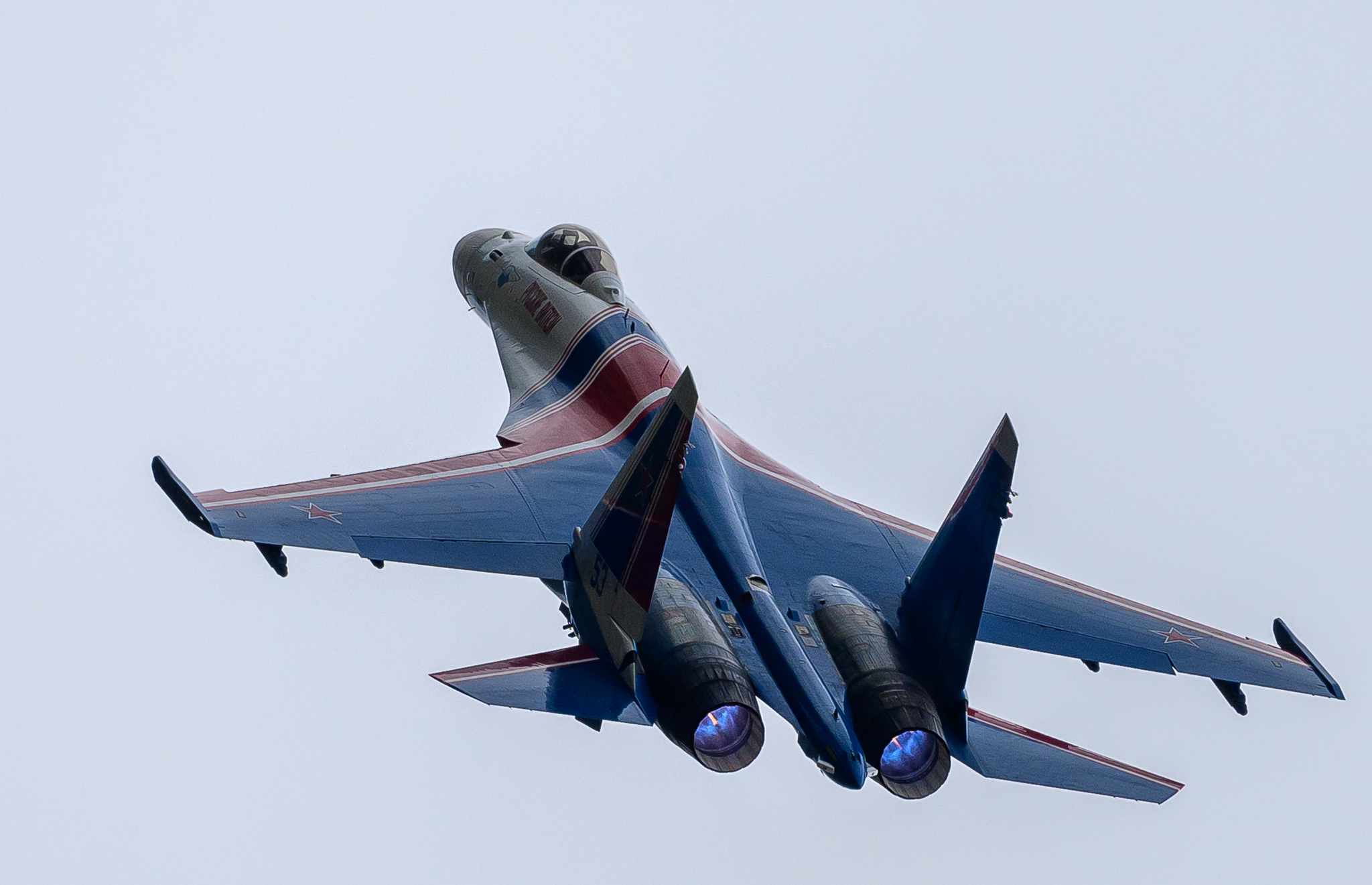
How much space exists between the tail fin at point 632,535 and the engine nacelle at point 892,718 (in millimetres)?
2686

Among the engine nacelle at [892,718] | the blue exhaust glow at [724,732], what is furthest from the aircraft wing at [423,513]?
the engine nacelle at [892,718]

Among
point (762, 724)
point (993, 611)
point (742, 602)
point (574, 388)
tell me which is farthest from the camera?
point (574, 388)

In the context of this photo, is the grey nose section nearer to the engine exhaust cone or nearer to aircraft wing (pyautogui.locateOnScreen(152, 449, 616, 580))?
aircraft wing (pyautogui.locateOnScreen(152, 449, 616, 580))

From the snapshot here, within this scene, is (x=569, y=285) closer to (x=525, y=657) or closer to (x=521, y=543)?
(x=521, y=543)

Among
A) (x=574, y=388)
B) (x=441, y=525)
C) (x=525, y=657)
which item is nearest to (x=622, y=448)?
(x=574, y=388)

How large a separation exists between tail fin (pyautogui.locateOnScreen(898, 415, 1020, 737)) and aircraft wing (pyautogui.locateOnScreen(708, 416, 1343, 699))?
164 centimetres

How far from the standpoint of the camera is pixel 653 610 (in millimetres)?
20719

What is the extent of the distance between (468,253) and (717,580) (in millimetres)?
10476

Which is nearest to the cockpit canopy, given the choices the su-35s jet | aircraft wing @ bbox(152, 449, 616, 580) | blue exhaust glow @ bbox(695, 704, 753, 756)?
the su-35s jet

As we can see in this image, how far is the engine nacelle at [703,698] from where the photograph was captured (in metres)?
19.5

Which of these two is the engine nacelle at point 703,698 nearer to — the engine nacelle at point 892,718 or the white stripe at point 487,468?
the engine nacelle at point 892,718

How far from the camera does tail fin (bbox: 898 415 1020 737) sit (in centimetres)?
1881

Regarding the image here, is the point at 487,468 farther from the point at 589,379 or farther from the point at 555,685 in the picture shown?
the point at 555,685

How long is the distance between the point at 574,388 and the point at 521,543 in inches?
167
